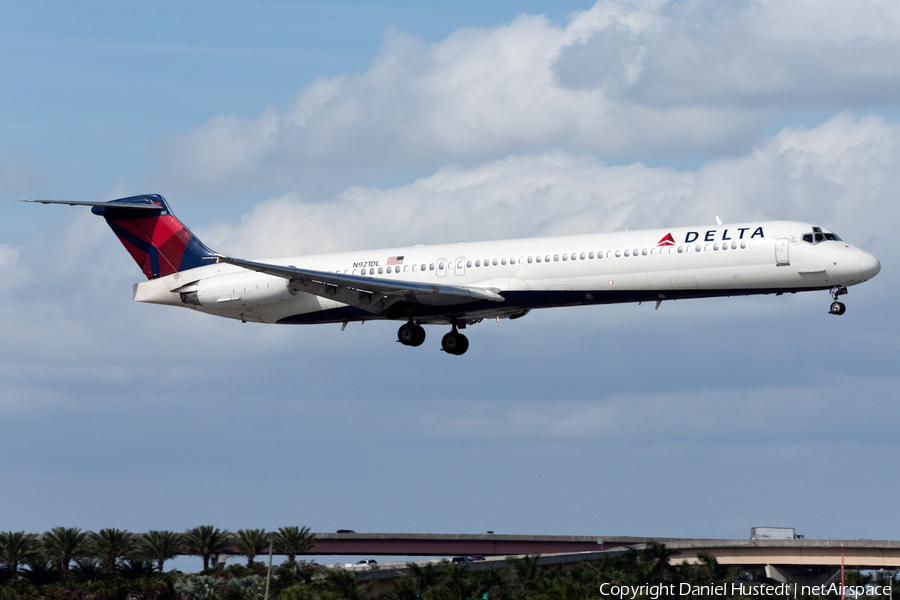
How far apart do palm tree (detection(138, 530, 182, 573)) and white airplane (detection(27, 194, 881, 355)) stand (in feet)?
49.6

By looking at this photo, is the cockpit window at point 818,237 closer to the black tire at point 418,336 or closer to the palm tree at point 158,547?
the black tire at point 418,336

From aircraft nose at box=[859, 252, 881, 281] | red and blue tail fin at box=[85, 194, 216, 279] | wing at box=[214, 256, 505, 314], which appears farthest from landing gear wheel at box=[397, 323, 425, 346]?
aircraft nose at box=[859, 252, 881, 281]

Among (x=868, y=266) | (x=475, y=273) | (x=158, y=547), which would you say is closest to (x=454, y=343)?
(x=475, y=273)

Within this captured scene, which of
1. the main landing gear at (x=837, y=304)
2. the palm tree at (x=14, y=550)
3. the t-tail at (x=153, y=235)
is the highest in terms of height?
the t-tail at (x=153, y=235)

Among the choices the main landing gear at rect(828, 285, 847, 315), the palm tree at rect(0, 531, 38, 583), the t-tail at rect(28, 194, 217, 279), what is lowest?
the palm tree at rect(0, 531, 38, 583)

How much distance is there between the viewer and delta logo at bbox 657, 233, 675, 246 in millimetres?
42000

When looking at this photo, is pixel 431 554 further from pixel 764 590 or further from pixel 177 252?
pixel 177 252

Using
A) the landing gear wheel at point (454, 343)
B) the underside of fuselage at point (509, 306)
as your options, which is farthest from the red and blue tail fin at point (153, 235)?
the landing gear wheel at point (454, 343)

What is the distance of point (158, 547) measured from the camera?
6147 cm

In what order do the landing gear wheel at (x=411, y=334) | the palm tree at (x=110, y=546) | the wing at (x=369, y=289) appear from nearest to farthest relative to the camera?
the wing at (x=369, y=289) < the landing gear wheel at (x=411, y=334) < the palm tree at (x=110, y=546)

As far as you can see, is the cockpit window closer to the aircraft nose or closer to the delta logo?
the aircraft nose

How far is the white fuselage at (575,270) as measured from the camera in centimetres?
4091

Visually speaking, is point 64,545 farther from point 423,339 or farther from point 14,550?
point 423,339

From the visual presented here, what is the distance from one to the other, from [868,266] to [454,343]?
54.5 feet
